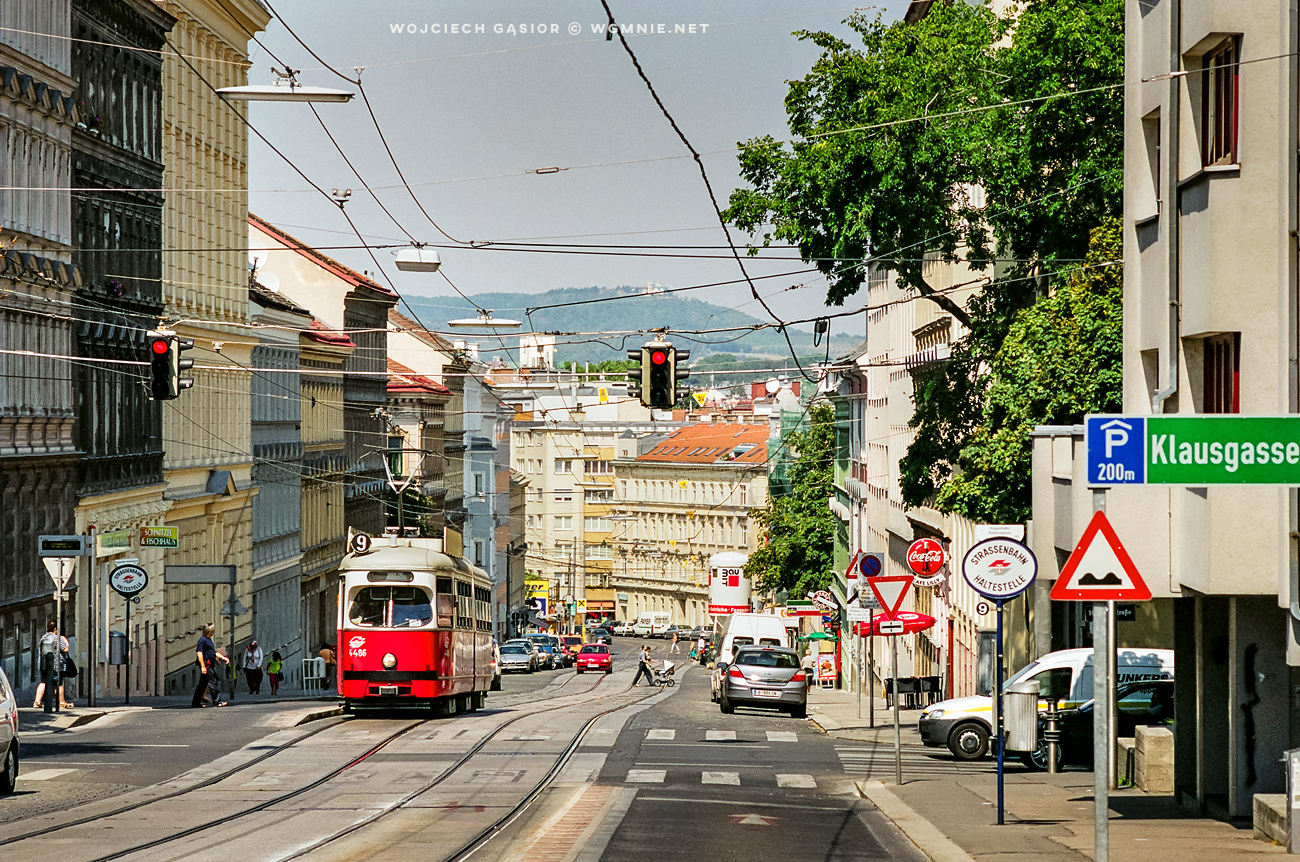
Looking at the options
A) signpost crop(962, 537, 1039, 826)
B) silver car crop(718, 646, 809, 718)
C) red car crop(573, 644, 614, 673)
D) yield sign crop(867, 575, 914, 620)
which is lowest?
red car crop(573, 644, 614, 673)

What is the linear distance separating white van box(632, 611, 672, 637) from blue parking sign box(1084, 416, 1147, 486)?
148417mm

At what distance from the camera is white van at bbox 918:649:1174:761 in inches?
1036

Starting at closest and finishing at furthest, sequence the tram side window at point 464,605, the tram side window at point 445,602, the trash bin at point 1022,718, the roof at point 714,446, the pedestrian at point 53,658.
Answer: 1. the trash bin at point 1022,718
2. the pedestrian at point 53,658
3. the tram side window at point 445,602
4. the tram side window at point 464,605
5. the roof at point 714,446

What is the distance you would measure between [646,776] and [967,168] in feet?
44.0

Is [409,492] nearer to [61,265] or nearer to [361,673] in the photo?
[61,265]

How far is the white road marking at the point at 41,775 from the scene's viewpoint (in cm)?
2233

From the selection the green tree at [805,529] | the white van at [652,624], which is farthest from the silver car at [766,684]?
the white van at [652,624]

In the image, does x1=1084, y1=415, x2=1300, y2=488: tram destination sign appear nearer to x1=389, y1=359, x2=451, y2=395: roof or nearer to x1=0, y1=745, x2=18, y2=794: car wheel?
x1=0, y1=745, x2=18, y2=794: car wheel

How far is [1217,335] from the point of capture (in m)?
17.9

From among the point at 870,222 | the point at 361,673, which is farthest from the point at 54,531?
the point at 870,222

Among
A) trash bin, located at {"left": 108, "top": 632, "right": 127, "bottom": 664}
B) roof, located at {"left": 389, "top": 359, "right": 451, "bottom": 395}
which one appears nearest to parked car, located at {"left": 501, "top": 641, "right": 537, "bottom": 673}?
roof, located at {"left": 389, "top": 359, "right": 451, "bottom": 395}

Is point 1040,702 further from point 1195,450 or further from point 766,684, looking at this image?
point 1195,450

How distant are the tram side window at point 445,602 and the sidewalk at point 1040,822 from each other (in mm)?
11404

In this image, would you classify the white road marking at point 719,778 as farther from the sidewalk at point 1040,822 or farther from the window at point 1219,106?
the window at point 1219,106
